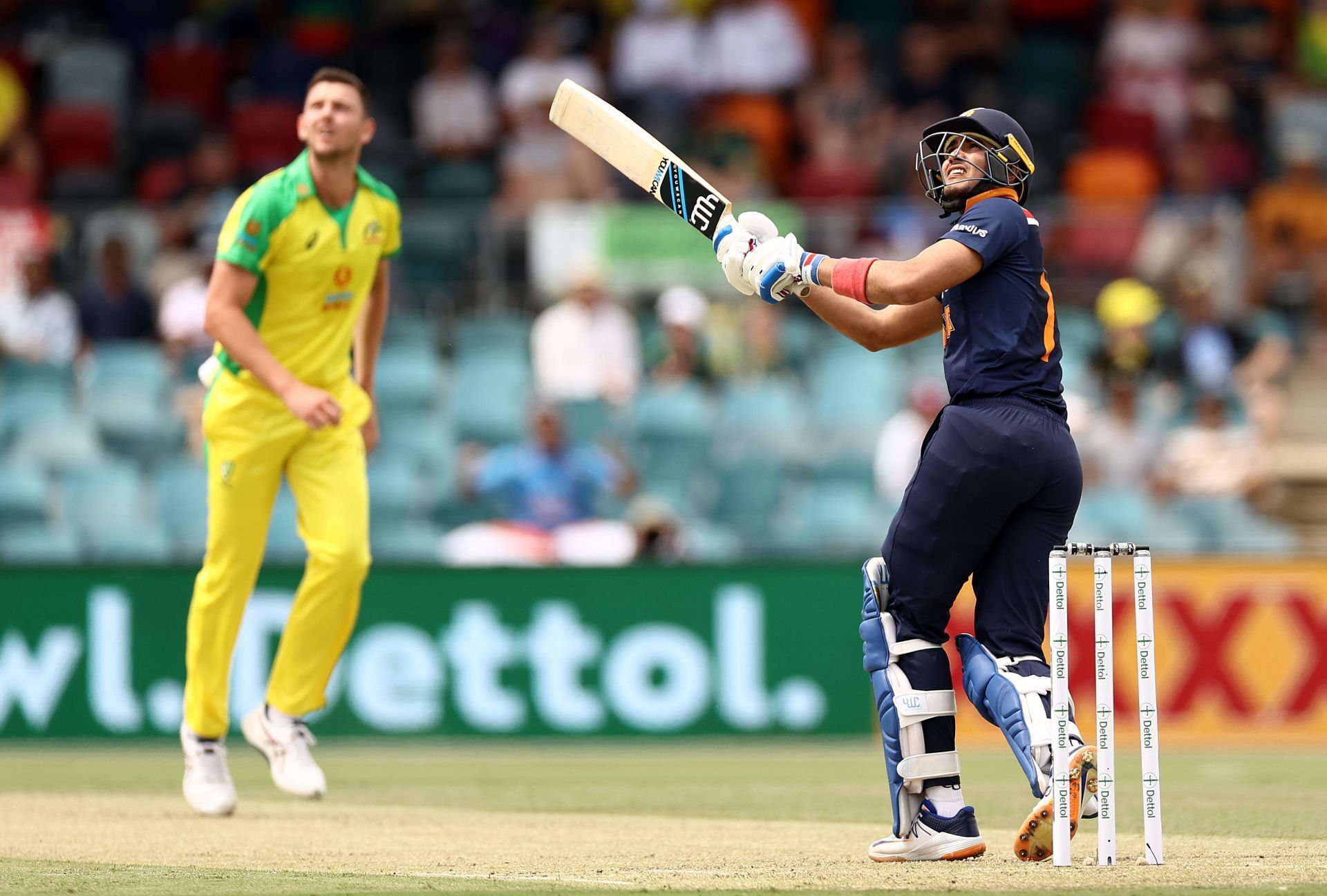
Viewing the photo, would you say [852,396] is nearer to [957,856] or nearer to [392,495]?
[392,495]

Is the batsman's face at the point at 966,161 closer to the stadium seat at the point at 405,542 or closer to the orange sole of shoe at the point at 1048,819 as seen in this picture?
the orange sole of shoe at the point at 1048,819

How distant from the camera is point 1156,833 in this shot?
204 inches

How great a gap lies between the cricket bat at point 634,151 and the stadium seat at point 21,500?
6.83 meters

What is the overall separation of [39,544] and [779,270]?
7645 mm

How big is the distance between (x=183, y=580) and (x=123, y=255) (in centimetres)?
310

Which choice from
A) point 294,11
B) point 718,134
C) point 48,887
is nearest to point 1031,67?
point 718,134

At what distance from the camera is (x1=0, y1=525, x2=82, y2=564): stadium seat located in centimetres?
1205

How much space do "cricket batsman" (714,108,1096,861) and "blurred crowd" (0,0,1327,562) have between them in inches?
244

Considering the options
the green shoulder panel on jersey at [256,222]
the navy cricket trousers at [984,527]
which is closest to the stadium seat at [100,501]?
the green shoulder panel on jersey at [256,222]

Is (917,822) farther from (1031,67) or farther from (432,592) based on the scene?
(1031,67)

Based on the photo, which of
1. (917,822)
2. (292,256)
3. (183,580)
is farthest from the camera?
(183,580)

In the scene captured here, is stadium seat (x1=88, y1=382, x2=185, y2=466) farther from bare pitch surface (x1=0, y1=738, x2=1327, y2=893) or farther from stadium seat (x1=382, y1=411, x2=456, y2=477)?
bare pitch surface (x1=0, y1=738, x2=1327, y2=893)

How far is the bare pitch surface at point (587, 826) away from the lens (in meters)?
5.09

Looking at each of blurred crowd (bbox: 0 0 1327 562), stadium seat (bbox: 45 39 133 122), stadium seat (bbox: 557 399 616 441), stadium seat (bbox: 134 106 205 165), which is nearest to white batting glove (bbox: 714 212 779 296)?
blurred crowd (bbox: 0 0 1327 562)
